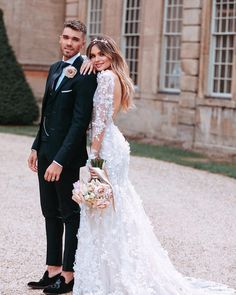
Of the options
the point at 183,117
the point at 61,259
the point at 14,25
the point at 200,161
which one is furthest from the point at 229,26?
the point at 61,259

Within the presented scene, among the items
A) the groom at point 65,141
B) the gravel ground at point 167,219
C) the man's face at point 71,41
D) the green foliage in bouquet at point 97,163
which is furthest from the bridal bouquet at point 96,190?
the gravel ground at point 167,219

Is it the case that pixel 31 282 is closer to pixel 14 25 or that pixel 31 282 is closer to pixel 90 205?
pixel 90 205

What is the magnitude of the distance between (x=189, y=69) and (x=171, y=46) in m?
1.19

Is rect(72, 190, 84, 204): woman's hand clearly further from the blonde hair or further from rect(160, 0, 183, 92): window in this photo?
rect(160, 0, 183, 92): window

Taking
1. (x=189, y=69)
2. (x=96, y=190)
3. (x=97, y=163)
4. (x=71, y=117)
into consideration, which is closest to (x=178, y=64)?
(x=189, y=69)

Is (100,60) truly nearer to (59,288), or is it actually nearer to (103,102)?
(103,102)

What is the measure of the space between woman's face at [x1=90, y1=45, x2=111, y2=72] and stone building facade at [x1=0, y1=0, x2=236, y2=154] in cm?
1031

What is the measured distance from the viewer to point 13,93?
1930 cm

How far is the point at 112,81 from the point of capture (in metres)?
5.02

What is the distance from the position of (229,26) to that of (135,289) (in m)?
11.3

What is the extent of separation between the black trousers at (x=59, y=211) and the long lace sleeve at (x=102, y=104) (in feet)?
1.17

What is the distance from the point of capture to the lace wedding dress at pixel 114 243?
502 cm

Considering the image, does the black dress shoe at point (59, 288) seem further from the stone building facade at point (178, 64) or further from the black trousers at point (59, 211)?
the stone building facade at point (178, 64)

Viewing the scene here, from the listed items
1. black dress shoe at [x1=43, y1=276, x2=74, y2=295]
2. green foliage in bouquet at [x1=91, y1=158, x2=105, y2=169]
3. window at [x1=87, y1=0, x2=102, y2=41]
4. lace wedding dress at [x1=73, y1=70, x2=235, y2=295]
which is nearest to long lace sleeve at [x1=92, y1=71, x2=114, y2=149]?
lace wedding dress at [x1=73, y1=70, x2=235, y2=295]
